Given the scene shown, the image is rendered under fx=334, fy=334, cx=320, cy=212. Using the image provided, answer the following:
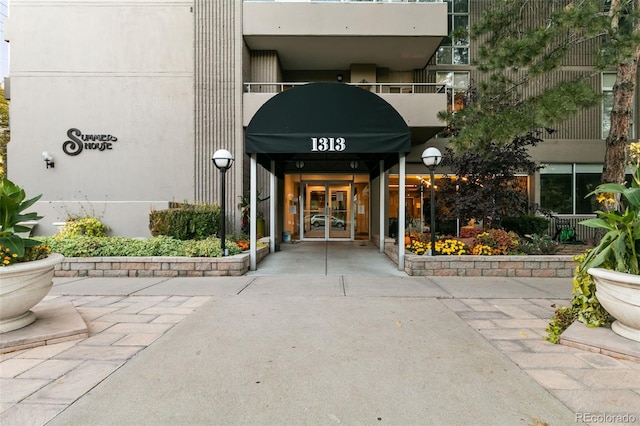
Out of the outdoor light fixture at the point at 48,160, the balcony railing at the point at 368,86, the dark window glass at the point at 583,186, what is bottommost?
the dark window glass at the point at 583,186

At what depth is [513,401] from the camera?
2674mm

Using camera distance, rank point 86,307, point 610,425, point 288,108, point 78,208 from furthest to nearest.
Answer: point 78,208 < point 288,108 < point 86,307 < point 610,425

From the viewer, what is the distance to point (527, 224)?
12.7 meters

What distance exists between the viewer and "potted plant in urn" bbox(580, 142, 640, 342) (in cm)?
337

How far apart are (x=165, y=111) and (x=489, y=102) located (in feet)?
35.6

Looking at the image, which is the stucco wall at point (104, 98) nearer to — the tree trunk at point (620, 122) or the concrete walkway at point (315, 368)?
the concrete walkway at point (315, 368)

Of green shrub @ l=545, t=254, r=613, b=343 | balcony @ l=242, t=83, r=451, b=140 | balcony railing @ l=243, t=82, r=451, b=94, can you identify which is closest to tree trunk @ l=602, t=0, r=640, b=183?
balcony @ l=242, t=83, r=451, b=140

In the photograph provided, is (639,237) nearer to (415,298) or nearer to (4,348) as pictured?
(415,298)

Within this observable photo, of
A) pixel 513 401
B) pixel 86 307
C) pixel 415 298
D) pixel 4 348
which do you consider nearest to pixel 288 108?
pixel 415 298

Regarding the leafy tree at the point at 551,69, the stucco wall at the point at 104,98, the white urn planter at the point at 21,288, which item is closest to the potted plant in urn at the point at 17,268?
the white urn planter at the point at 21,288

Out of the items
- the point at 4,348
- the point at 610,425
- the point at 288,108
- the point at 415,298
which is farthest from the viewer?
the point at 288,108

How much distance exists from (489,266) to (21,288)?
7.95 meters

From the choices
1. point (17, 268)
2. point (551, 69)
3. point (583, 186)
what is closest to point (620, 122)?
point (551, 69)

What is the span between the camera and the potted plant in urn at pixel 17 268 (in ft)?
11.9
